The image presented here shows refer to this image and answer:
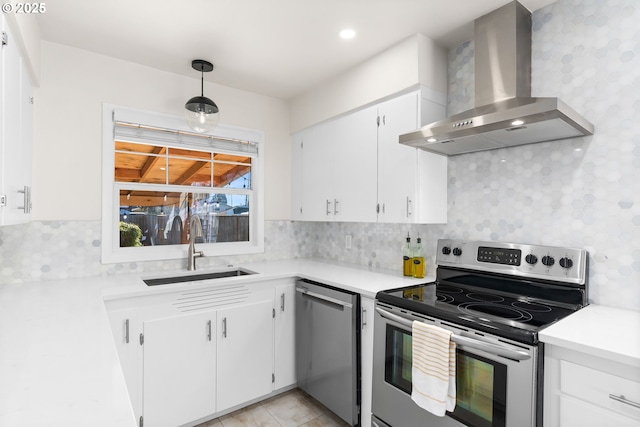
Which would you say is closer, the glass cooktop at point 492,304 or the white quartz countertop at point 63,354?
the white quartz countertop at point 63,354

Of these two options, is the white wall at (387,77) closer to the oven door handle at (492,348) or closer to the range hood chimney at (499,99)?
the range hood chimney at (499,99)

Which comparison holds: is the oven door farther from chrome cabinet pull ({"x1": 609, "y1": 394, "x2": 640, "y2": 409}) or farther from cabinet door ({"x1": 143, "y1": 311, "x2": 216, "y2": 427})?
cabinet door ({"x1": 143, "y1": 311, "x2": 216, "y2": 427})

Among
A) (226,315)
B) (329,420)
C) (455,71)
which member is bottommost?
(329,420)

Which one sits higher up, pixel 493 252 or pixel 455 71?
pixel 455 71

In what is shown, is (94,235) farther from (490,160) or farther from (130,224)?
(490,160)

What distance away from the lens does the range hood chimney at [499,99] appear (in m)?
1.61

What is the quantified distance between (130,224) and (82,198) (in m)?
0.37

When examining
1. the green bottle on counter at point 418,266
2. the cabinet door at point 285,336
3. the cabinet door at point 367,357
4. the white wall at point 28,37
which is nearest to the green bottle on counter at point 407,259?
A: the green bottle on counter at point 418,266

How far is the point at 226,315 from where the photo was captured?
7.63 feet

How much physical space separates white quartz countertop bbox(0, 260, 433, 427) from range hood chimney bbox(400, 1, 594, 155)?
96 cm

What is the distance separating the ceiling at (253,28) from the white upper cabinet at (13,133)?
511mm

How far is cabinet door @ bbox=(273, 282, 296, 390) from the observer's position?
101 inches

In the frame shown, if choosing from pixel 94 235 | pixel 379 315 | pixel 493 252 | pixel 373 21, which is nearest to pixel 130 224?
pixel 94 235

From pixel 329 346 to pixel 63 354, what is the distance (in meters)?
1.56
